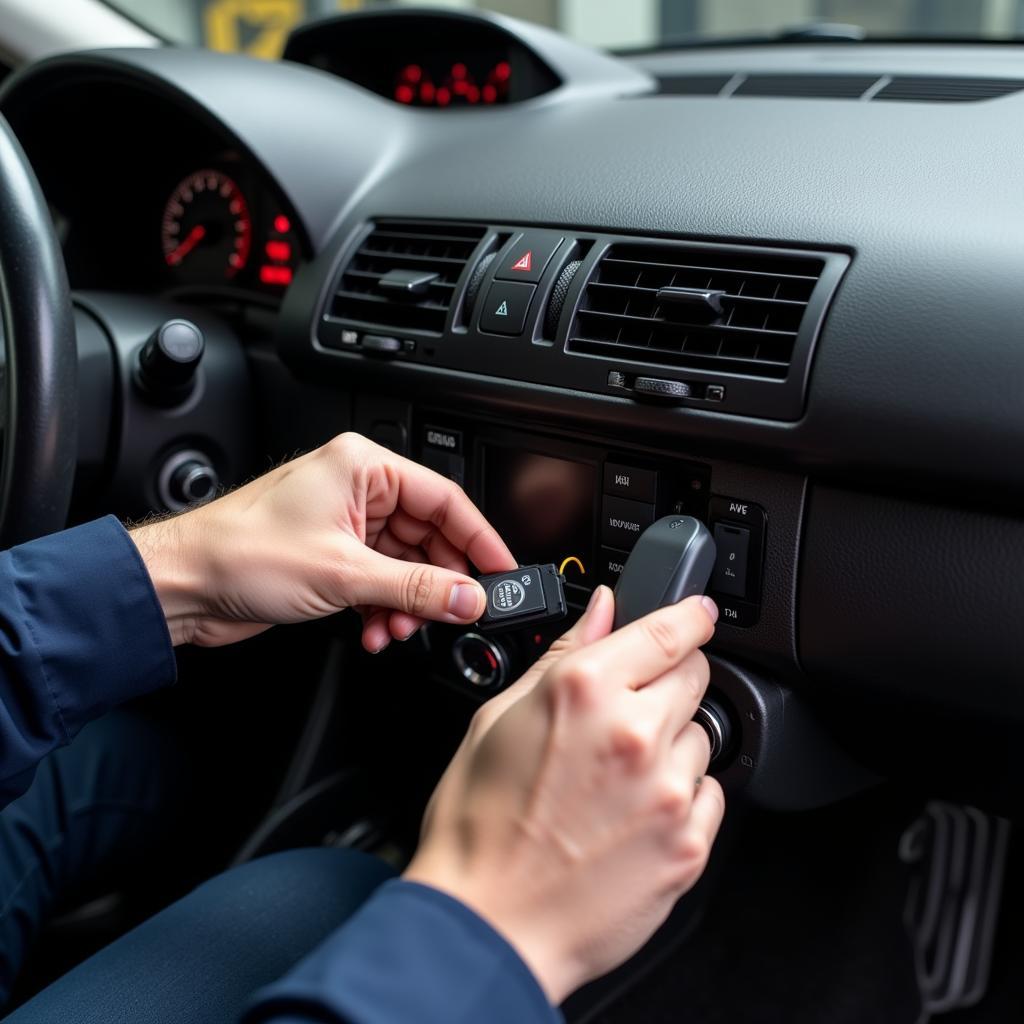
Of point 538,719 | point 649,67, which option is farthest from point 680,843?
A: point 649,67

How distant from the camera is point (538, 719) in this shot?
0.58 m

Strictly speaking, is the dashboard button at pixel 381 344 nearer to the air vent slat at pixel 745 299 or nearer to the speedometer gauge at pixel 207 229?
the air vent slat at pixel 745 299

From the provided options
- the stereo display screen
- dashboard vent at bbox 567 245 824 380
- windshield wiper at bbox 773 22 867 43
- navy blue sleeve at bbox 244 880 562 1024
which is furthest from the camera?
windshield wiper at bbox 773 22 867 43

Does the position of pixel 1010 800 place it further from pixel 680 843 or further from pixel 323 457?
pixel 323 457

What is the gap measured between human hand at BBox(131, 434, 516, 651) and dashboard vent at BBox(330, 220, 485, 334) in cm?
25

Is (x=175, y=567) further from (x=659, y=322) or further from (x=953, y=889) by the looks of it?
(x=953, y=889)

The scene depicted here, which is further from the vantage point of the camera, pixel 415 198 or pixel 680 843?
pixel 415 198

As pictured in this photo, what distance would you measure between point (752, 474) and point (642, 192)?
30 centimetres

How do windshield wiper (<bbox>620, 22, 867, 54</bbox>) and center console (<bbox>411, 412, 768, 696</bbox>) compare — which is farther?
windshield wiper (<bbox>620, 22, 867, 54</bbox>)

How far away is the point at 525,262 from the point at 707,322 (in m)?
0.21

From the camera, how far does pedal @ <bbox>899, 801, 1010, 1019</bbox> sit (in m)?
1.55

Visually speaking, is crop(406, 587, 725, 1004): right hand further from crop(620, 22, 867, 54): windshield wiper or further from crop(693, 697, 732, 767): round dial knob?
crop(620, 22, 867, 54): windshield wiper

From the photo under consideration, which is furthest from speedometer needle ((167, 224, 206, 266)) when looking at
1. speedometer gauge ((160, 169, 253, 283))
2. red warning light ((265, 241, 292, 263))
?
red warning light ((265, 241, 292, 263))

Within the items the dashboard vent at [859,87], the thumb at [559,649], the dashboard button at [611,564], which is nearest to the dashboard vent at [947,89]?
the dashboard vent at [859,87]
